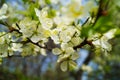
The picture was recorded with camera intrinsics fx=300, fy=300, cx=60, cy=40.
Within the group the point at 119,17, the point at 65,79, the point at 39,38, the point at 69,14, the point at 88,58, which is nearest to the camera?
the point at 69,14

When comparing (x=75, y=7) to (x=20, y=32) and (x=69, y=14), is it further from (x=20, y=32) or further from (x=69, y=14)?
(x=20, y=32)

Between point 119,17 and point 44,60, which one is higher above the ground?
point 119,17

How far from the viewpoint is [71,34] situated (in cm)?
102

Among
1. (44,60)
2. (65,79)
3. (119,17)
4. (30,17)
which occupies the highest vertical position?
(65,79)

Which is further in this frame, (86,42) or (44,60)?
(44,60)

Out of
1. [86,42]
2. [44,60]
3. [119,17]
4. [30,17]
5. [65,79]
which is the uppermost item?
[65,79]

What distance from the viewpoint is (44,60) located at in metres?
5.62

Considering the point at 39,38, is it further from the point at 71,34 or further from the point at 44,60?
the point at 44,60

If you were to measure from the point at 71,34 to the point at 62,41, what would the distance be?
0.04 meters

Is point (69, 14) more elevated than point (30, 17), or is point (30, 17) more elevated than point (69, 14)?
point (30, 17)

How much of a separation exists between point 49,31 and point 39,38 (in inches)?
1.6

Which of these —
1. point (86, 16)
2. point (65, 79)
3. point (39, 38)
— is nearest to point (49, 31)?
point (39, 38)

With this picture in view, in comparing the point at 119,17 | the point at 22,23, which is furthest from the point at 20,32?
the point at 119,17

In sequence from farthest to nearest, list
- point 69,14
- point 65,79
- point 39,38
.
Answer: point 65,79, point 39,38, point 69,14
